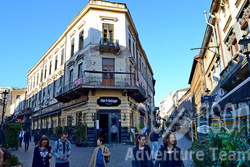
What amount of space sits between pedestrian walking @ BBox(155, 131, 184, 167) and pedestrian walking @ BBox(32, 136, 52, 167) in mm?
2621

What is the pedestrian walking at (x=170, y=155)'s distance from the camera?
359 cm

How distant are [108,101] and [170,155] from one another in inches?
541

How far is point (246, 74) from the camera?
11.0m

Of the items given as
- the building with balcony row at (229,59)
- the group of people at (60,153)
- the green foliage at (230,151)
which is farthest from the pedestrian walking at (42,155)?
the building with balcony row at (229,59)

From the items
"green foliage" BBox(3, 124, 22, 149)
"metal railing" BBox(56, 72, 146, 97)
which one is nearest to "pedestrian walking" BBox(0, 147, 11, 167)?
"green foliage" BBox(3, 124, 22, 149)

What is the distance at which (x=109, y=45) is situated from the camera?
1795 centimetres

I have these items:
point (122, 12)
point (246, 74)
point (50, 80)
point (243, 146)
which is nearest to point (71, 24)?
point (122, 12)

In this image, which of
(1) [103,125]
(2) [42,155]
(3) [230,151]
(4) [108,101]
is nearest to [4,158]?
(2) [42,155]

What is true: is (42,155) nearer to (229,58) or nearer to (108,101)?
(108,101)

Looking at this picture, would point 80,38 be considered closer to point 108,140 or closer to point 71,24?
point 71,24

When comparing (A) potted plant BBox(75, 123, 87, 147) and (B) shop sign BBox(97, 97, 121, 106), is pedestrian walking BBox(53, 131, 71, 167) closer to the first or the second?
(A) potted plant BBox(75, 123, 87, 147)

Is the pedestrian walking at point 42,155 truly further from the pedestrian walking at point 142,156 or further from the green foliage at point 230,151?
the green foliage at point 230,151

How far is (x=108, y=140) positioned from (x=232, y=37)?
43.3 ft

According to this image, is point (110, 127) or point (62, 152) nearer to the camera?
point (62, 152)
